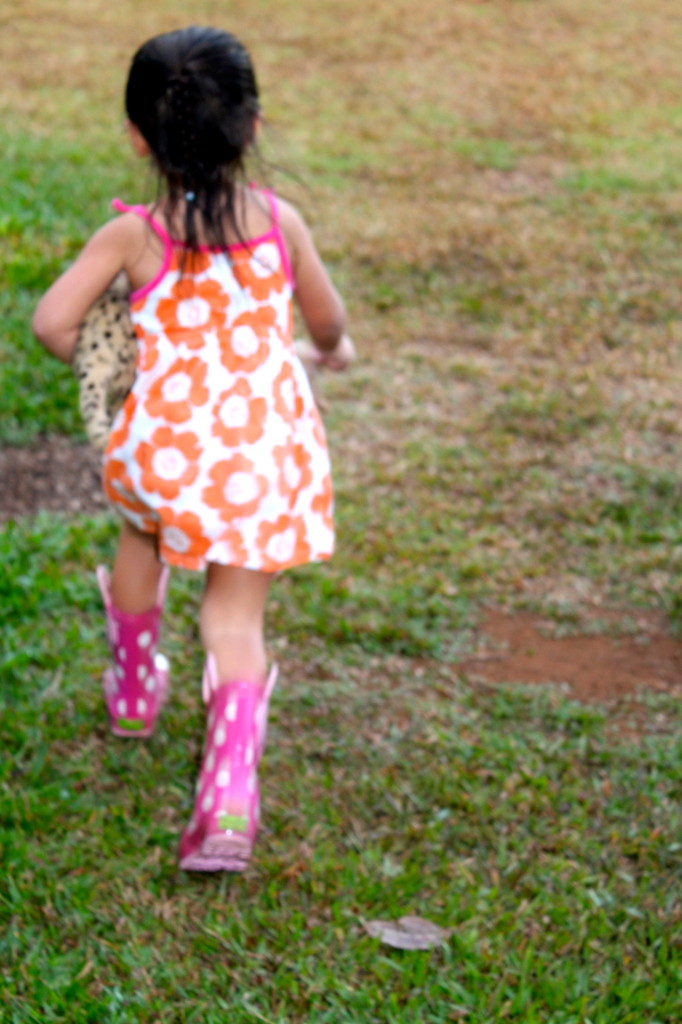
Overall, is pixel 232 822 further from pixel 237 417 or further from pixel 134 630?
pixel 237 417

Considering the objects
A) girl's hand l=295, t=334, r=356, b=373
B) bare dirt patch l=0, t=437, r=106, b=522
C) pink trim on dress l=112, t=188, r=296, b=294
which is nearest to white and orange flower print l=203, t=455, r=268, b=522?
pink trim on dress l=112, t=188, r=296, b=294

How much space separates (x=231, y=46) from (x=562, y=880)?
1.56 metres

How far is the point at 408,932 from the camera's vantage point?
203 cm

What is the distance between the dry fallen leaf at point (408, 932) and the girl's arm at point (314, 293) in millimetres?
1096

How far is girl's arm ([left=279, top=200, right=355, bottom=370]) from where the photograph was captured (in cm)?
214

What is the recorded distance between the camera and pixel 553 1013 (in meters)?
1.90

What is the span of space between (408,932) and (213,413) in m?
0.95

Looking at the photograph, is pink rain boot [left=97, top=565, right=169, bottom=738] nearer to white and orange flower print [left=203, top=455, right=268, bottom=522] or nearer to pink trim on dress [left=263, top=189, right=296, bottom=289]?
white and orange flower print [left=203, top=455, right=268, bottom=522]

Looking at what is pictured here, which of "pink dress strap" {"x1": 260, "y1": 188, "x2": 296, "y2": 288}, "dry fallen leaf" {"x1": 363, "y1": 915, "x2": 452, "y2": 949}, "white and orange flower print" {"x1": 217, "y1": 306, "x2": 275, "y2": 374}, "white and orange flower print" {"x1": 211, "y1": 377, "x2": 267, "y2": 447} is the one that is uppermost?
"pink dress strap" {"x1": 260, "y1": 188, "x2": 296, "y2": 288}

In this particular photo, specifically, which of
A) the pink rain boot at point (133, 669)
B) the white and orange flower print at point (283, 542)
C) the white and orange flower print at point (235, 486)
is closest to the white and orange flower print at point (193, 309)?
the white and orange flower print at point (235, 486)

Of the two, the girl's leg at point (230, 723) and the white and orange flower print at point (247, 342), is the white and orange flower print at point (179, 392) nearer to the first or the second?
the white and orange flower print at point (247, 342)

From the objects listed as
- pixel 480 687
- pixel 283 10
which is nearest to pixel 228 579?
pixel 480 687

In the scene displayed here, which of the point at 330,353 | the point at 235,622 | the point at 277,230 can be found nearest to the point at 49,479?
the point at 330,353

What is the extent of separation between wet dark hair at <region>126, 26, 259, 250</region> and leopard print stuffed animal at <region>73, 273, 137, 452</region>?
0.20 m
